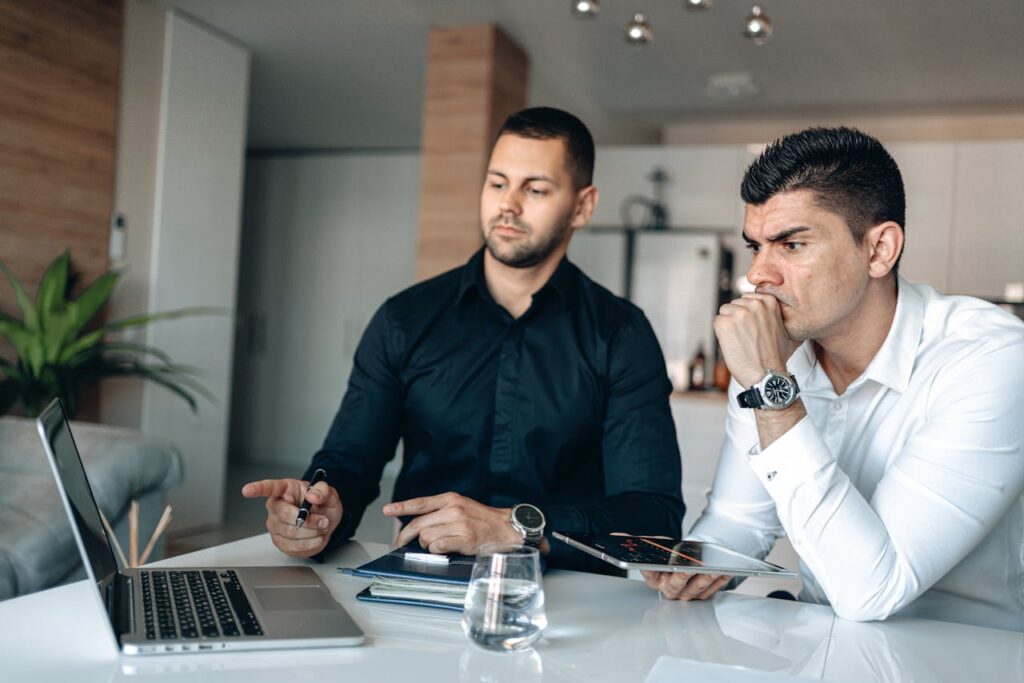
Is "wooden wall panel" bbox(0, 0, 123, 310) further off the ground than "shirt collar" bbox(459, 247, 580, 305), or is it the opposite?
"wooden wall panel" bbox(0, 0, 123, 310)

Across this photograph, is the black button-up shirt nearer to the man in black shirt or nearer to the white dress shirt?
the man in black shirt

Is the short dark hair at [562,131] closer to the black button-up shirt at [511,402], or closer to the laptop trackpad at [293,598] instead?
the black button-up shirt at [511,402]

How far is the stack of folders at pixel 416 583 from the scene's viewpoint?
1.12 meters

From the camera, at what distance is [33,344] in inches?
140

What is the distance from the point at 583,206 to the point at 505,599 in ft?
3.73

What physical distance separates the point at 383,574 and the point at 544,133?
101 cm

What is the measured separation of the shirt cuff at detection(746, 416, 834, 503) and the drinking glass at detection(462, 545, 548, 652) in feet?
1.46

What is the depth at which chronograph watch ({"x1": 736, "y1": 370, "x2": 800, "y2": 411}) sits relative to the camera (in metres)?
1.27

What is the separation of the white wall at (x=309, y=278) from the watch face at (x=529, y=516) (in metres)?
5.94

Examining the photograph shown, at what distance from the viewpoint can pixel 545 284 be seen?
6.14 feet

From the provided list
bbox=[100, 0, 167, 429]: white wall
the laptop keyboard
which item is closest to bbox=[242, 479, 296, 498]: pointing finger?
the laptop keyboard

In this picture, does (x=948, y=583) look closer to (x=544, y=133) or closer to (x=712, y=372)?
(x=544, y=133)

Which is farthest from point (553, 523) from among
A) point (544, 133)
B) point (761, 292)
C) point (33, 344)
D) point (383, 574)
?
point (33, 344)

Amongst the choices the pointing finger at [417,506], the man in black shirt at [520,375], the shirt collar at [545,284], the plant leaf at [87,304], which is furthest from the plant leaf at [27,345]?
the pointing finger at [417,506]
